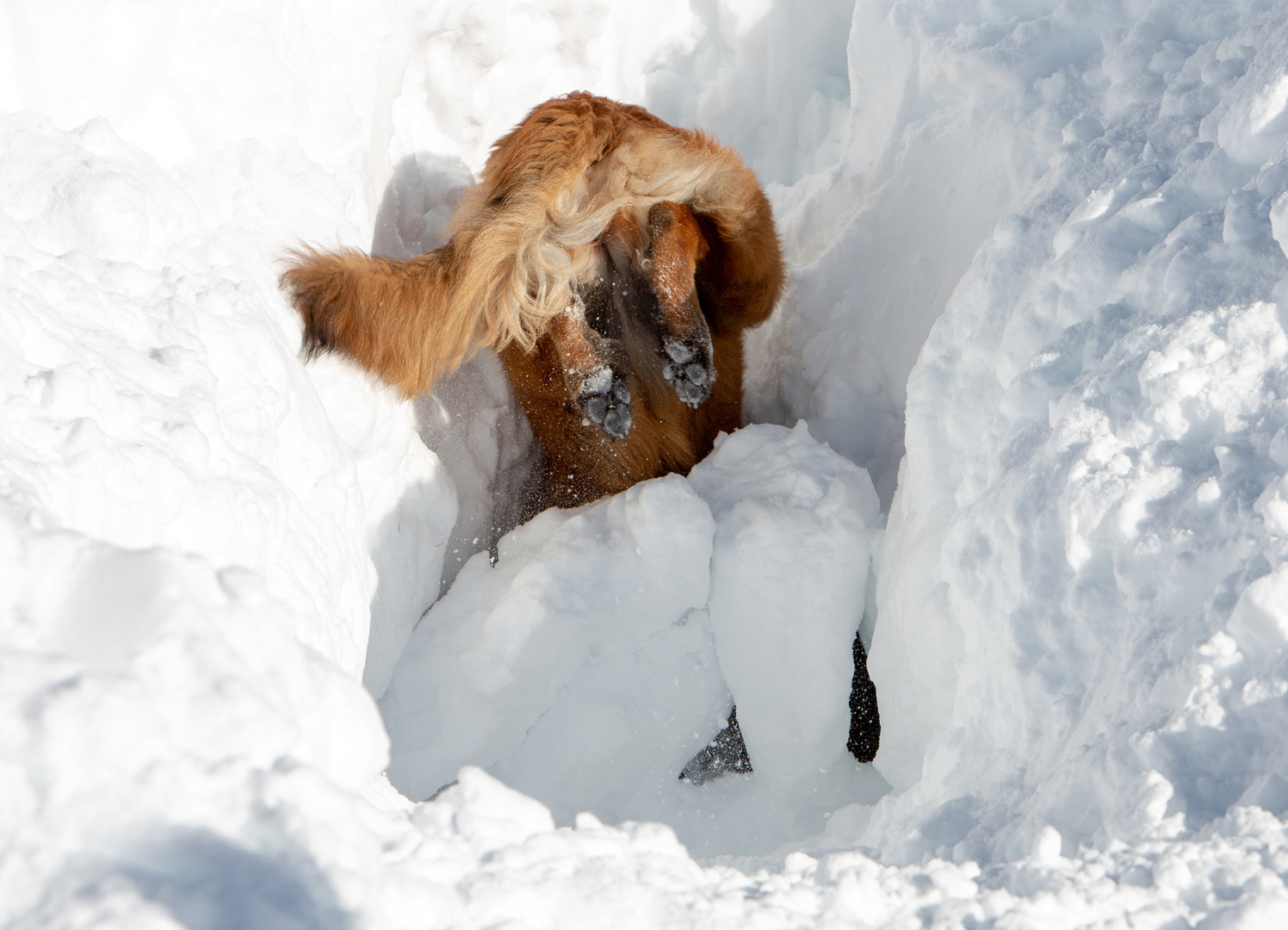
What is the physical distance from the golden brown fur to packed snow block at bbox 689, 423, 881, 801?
1.39 feet

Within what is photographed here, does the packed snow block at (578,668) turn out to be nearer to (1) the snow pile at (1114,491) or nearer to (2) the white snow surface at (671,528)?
(2) the white snow surface at (671,528)

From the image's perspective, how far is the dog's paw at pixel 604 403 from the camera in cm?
243

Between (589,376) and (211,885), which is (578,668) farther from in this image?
(211,885)

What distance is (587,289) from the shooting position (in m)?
2.60

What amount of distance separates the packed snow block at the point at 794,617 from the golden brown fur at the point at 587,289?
1.39 feet

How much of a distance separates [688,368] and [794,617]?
0.69 meters

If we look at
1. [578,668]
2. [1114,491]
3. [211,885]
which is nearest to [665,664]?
[578,668]

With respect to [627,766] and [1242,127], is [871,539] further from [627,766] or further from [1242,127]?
[1242,127]

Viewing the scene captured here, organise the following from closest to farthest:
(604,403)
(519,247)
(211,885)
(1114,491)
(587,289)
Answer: (211,885) < (1114,491) < (519,247) < (604,403) < (587,289)

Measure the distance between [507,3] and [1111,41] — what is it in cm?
194

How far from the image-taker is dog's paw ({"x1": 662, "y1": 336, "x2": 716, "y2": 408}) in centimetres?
246

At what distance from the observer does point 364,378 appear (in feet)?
7.59

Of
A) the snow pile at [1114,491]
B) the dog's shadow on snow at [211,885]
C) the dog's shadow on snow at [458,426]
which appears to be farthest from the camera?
the dog's shadow on snow at [458,426]

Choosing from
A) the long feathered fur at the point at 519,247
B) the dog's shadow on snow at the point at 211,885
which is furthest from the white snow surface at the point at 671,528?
the long feathered fur at the point at 519,247
